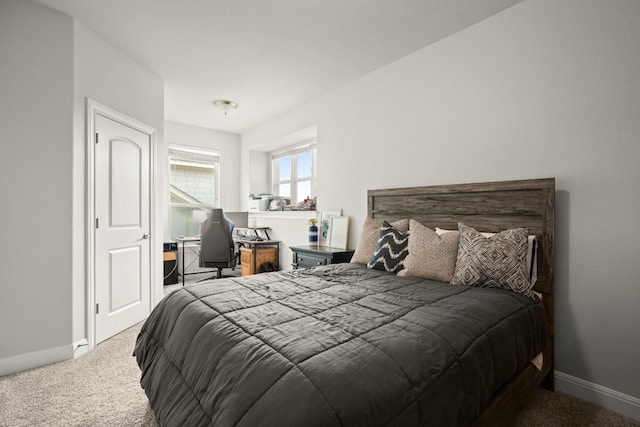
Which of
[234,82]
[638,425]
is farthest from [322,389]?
[234,82]

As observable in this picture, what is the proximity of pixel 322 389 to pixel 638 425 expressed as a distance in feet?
6.79

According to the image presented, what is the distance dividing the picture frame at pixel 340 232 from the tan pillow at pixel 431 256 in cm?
129

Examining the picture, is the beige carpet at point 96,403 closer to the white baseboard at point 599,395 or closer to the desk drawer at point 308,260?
the white baseboard at point 599,395

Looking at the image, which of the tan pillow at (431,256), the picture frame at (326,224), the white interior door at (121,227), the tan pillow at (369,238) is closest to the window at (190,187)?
the white interior door at (121,227)

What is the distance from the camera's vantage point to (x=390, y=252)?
2.40 meters

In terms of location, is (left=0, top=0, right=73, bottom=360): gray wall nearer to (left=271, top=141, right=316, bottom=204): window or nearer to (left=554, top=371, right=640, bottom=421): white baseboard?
(left=271, top=141, right=316, bottom=204): window

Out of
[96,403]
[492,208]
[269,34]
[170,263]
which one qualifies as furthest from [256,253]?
[492,208]

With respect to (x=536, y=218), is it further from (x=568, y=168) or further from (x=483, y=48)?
(x=483, y=48)

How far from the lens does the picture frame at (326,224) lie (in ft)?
12.3

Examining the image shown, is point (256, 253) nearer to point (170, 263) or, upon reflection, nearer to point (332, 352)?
point (170, 263)

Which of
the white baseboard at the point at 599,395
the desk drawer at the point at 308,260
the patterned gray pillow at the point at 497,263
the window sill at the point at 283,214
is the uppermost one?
the window sill at the point at 283,214

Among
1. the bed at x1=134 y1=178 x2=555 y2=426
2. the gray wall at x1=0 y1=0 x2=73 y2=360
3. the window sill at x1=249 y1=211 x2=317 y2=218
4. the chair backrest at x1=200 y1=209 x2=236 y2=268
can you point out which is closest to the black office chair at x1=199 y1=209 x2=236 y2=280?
the chair backrest at x1=200 y1=209 x2=236 y2=268

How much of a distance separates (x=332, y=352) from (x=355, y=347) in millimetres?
87

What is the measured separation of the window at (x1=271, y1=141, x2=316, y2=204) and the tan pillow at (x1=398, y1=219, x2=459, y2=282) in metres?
2.70
